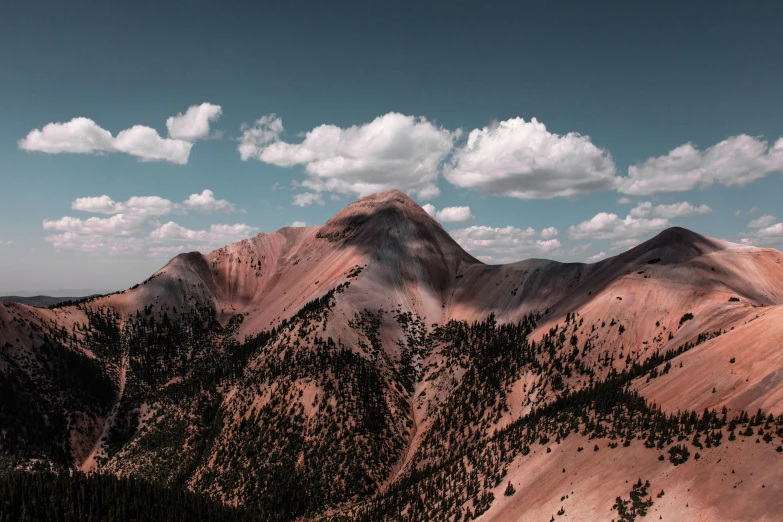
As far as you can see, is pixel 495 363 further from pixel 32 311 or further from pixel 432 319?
pixel 32 311

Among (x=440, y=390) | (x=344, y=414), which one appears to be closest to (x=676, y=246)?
(x=440, y=390)

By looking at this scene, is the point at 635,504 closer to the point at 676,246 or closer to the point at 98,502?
the point at 98,502

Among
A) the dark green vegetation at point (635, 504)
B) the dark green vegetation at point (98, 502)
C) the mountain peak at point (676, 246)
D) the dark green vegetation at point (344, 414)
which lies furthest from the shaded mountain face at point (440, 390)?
the dark green vegetation at point (98, 502)

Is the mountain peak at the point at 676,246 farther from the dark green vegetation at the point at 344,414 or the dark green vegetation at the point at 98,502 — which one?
the dark green vegetation at the point at 98,502

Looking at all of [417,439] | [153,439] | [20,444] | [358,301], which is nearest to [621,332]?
[417,439]

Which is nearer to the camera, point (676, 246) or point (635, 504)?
point (635, 504)

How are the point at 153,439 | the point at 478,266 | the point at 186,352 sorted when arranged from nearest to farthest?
the point at 153,439
the point at 186,352
the point at 478,266

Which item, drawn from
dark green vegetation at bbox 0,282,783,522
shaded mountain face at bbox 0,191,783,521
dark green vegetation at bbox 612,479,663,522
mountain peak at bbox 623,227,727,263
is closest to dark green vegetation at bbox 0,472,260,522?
dark green vegetation at bbox 0,282,783,522
